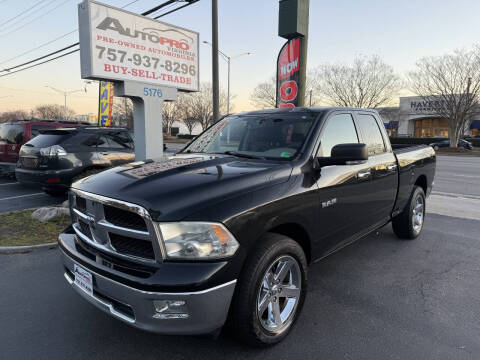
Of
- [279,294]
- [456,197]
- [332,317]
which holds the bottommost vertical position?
[332,317]

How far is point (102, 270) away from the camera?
226 centimetres

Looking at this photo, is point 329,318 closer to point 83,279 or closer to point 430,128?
point 83,279

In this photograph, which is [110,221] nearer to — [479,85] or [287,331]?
[287,331]

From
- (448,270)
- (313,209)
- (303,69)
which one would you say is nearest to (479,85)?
(303,69)

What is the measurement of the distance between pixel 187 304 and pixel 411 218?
13.2 ft

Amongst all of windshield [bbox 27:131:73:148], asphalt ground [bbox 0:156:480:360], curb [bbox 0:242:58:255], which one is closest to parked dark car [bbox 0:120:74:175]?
windshield [bbox 27:131:73:148]

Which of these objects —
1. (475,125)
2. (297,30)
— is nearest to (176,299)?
(297,30)

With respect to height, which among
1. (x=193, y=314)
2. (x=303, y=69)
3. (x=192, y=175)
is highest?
(x=303, y=69)

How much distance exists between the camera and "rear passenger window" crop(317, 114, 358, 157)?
319 centimetres

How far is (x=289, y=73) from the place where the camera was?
9156mm

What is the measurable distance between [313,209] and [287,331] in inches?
38.9

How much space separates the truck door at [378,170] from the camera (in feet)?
12.3

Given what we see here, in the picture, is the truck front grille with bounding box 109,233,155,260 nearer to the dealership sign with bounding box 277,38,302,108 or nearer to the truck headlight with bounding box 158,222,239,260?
the truck headlight with bounding box 158,222,239,260

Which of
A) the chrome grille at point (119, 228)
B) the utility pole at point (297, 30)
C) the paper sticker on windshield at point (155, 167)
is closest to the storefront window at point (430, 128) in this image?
the utility pole at point (297, 30)
